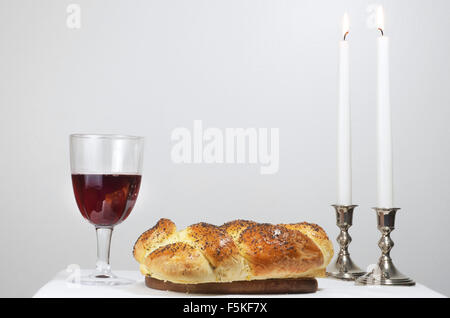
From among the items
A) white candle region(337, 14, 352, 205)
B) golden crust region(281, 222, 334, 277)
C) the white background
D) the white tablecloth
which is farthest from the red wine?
the white background

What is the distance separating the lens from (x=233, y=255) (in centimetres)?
87

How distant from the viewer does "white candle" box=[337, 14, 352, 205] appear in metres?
1.11

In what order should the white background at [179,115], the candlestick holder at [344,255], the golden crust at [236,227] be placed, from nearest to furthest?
the golden crust at [236,227] → the candlestick holder at [344,255] → the white background at [179,115]

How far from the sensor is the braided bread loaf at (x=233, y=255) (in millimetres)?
853

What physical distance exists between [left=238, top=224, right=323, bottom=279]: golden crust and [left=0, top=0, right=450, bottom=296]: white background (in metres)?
0.76

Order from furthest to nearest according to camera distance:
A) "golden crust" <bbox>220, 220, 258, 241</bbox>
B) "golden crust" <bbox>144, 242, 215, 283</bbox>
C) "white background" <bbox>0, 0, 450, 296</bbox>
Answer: "white background" <bbox>0, 0, 450, 296</bbox>, "golden crust" <bbox>220, 220, 258, 241</bbox>, "golden crust" <bbox>144, 242, 215, 283</bbox>

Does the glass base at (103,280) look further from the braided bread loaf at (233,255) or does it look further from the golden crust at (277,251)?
the golden crust at (277,251)

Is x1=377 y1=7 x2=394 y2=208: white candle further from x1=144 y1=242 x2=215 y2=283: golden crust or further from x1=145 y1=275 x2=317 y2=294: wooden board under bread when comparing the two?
x1=144 y1=242 x2=215 y2=283: golden crust

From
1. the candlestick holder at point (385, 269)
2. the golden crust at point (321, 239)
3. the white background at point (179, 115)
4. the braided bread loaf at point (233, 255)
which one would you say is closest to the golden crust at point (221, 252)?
the braided bread loaf at point (233, 255)

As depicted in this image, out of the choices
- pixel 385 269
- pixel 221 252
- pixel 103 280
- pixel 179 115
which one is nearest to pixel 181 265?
pixel 221 252

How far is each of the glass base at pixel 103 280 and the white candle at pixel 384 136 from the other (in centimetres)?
43
